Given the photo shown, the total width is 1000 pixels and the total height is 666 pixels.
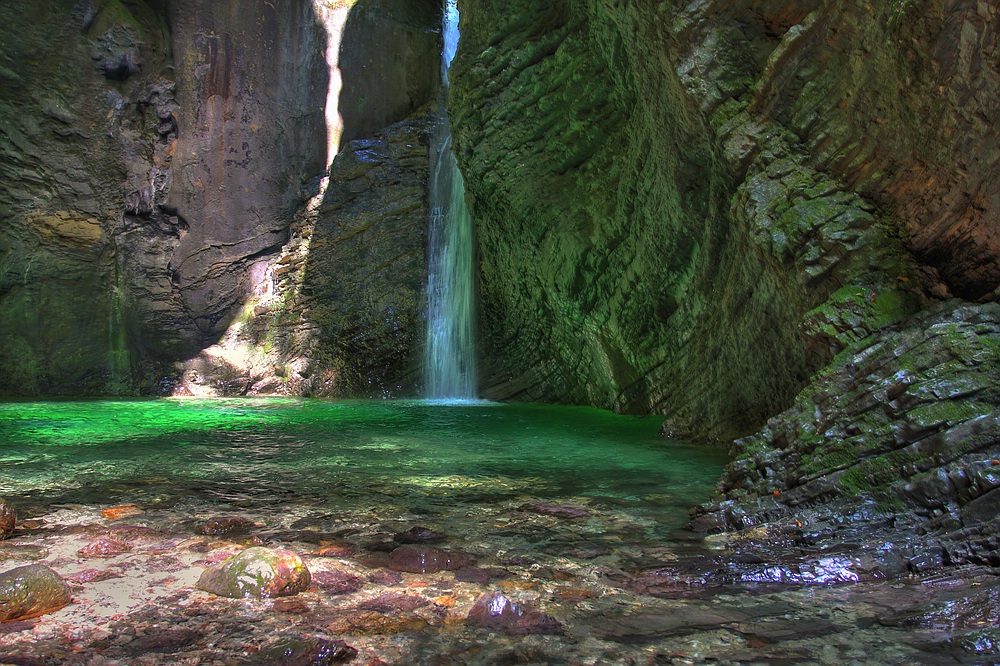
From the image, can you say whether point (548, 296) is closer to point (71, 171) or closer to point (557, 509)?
point (557, 509)

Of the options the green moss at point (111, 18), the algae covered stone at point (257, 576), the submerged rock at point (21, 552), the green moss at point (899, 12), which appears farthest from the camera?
the green moss at point (111, 18)

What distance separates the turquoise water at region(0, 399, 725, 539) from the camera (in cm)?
390

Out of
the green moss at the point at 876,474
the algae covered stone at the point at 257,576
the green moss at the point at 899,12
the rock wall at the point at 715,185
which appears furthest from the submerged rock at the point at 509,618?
the green moss at the point at 899,12

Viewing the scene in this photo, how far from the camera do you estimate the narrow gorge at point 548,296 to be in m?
2.62

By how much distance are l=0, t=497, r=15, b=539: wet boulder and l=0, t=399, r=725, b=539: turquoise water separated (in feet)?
1.62

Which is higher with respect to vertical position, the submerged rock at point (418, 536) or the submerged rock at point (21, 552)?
the submerged rock at point (21, 552)

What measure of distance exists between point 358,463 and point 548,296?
5.78m

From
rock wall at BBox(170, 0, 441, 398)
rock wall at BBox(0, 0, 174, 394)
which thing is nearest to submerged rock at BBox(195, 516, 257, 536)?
rock wall at BBox(170, 0, 441, 398)

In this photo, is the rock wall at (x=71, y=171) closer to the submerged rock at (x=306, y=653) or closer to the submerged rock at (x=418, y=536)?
the submerged rock at (x=418, y=536)

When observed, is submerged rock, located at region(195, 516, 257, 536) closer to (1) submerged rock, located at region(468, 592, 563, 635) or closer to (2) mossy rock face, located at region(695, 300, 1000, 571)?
(1) submerged rock, located at region(468, 592, 563, 635)

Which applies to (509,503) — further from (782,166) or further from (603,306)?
(603,306)

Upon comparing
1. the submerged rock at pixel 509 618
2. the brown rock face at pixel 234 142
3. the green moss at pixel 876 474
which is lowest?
the submerged rock at pixel 509 618

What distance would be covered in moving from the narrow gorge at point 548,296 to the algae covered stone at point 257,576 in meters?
0.21

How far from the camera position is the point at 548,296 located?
1052 centimetres
